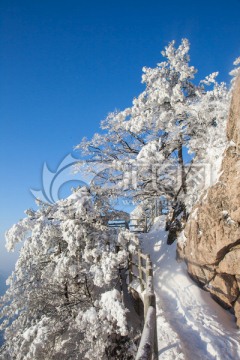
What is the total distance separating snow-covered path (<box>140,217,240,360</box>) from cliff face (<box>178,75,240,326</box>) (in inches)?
17.8

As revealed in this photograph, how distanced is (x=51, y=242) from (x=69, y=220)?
161cm

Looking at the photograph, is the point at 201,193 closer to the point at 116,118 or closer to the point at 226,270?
the point at 226,270

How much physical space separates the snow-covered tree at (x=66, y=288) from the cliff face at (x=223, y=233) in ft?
9.23

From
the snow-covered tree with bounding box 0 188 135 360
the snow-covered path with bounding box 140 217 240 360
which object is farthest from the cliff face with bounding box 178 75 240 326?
the snow-covered tree with bounding box 0 188 135 360

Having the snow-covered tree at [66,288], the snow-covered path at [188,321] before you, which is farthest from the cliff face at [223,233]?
the snow-covered tree at [66,288]

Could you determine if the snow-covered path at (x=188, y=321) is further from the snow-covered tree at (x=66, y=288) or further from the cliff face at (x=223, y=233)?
the snow-covered tree at (x=66, y=288)

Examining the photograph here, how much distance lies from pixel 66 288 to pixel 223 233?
21.4ft

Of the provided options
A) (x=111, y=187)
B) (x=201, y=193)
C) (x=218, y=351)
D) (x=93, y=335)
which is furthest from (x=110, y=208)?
(x=218, y=351)

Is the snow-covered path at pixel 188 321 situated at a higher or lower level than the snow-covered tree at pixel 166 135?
lower

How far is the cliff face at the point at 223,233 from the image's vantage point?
24.6 ft

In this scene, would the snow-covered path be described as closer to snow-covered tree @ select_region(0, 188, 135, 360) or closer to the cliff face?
the cliff face

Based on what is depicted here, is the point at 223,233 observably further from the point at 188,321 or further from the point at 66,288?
the point at 66,288

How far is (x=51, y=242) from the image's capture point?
32.0 feet

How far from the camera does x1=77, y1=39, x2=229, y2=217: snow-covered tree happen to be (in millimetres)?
11375
